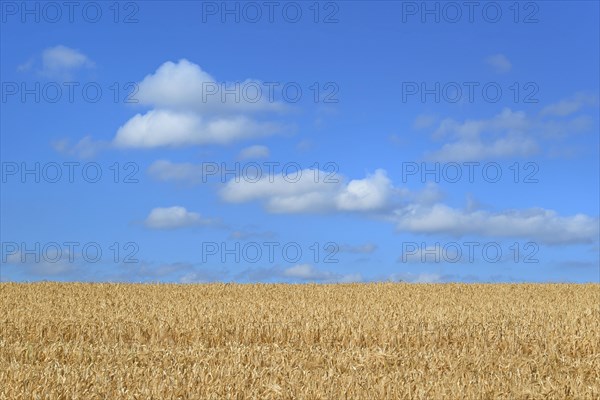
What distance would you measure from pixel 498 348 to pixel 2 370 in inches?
386

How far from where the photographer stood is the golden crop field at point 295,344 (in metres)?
9.30

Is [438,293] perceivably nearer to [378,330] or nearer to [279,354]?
[378,330]

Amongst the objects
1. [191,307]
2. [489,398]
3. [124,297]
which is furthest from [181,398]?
[124,297]

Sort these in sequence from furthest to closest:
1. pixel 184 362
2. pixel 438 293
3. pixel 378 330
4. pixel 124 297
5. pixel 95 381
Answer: pixel 438 293 < pixel 124 297 < pixel 378 330 < pixel 184 362 < pixel 95 381

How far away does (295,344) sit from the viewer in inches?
598

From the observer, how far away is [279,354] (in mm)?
11648

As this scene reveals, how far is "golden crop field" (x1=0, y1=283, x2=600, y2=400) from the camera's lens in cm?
930

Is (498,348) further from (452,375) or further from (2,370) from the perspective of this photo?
(2,370)

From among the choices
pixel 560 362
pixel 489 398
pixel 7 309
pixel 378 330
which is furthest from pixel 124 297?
pixel 489 398

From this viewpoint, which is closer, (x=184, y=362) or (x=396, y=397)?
(x=396, y=397)

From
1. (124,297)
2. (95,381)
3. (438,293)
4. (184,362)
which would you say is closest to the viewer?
(95,381)

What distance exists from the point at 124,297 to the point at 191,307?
529 centimetres

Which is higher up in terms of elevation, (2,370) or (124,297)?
(124,297)

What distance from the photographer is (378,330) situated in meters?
15.8
